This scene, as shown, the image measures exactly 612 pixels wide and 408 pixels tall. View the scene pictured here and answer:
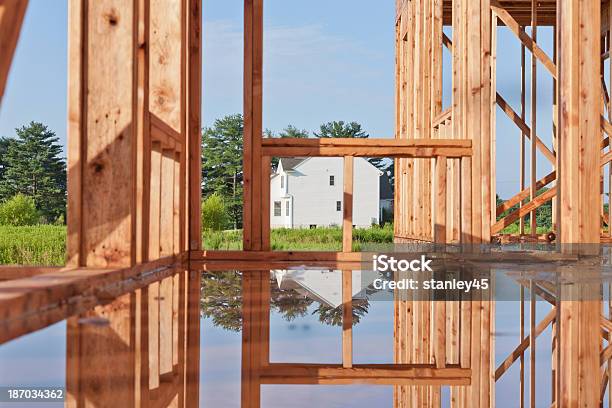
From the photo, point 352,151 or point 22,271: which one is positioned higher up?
point 352,151

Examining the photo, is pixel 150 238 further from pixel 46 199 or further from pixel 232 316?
pixel 46 199

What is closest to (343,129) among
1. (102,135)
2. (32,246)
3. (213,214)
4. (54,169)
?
(213,214)

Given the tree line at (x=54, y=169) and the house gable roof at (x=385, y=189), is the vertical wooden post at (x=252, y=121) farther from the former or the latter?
the house gable roof at (x=385, y=189)

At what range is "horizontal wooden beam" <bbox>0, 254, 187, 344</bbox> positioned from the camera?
7.33 ft

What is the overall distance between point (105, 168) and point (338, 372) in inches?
76.0

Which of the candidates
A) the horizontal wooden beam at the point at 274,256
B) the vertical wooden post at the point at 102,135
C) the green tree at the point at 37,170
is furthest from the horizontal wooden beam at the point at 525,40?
the green tree at the point at 37,170

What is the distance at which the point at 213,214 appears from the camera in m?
24.2

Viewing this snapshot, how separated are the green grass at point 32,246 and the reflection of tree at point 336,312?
9538mm

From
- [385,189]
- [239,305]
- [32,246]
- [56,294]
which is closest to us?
[56,294]

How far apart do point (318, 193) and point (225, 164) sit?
14.2ft

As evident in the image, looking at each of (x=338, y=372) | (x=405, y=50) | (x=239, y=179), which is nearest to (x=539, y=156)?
(x=405, y=50)

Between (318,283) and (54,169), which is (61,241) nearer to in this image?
(318,283)

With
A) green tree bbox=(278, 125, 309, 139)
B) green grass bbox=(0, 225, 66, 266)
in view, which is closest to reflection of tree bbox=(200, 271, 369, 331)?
green grass bbox=(0, 225, 66, 266)

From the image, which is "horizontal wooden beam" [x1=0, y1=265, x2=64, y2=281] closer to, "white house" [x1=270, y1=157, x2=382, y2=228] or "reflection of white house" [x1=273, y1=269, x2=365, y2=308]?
"reflection of white house" [x1=273, y1=269, x2=365, y2=308]
